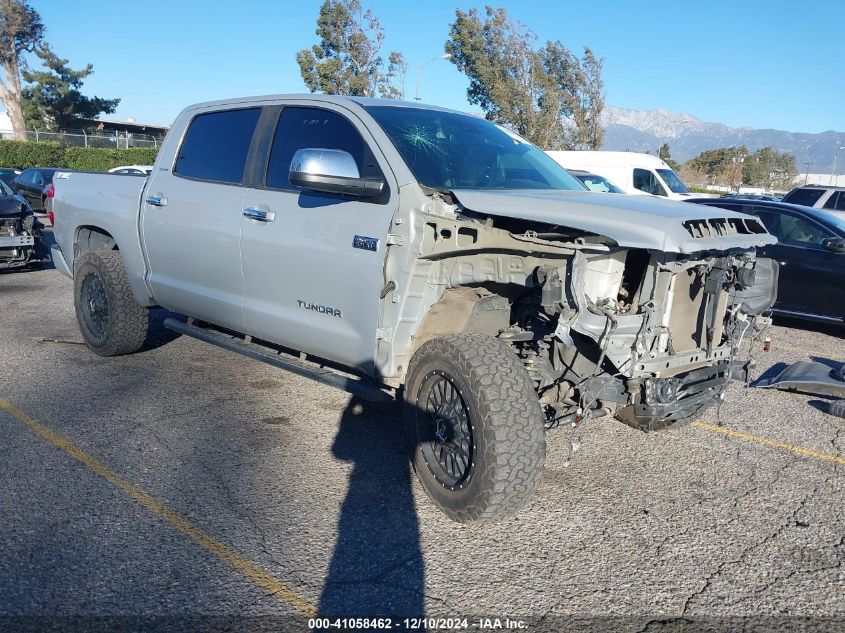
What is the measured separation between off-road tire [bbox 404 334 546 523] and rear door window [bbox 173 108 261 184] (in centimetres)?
225

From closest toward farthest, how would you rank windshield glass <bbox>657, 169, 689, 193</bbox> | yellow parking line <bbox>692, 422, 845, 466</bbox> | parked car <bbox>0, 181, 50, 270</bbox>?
yellow parking line <bbox>692, 422, 845, 466</bbox>
parked car <bbox>0, 181, 50, 270</bbox>
windshield glass <bbox>657, 169, 689, 193</bbox>

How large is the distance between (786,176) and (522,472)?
Result: 262 ft

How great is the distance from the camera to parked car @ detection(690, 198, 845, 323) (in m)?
8.38

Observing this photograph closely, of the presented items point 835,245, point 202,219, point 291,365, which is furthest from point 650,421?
point 835,245

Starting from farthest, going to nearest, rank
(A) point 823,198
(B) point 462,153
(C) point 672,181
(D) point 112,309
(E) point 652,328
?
(C) point 672,181
(A) point 823,198
(D) point 112,309
(B) point 462,153
(E) point 652,328

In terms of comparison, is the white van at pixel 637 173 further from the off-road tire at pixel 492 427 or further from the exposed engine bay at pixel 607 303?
the off-road tire at pixel 492 427

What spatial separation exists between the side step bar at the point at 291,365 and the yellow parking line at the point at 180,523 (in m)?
1.12

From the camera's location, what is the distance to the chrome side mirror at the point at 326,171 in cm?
376

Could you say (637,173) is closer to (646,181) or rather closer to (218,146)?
(646,181)

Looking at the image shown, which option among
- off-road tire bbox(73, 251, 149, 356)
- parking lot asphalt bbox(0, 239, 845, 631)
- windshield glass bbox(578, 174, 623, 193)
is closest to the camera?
parking lot asphalt bbox(0, 239, 845, 631)

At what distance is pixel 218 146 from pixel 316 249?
4.93ft

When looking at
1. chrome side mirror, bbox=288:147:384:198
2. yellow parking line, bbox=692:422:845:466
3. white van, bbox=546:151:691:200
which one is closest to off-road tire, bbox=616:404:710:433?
yellow parking line, bbox=692:422:845:466

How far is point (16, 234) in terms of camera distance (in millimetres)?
11078

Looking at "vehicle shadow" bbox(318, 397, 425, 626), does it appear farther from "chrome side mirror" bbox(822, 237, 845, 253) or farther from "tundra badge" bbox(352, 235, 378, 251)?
"chrome side mirror" bbox(822, 237, 845, 253)
